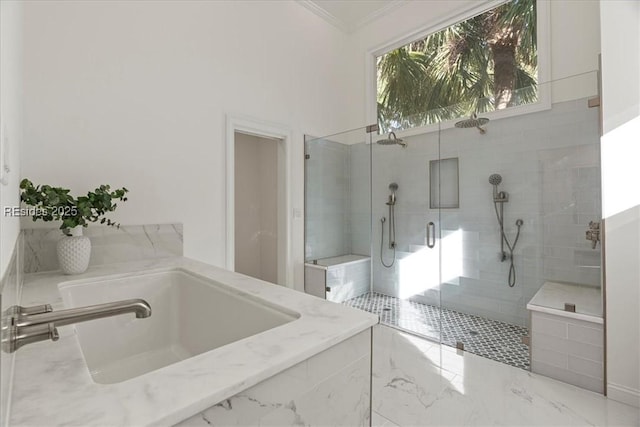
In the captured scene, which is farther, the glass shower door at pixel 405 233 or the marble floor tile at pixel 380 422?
the glass shower door at pixel 405 233

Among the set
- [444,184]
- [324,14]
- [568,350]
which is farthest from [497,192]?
[324,14]

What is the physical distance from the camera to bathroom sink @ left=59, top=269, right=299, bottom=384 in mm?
1268

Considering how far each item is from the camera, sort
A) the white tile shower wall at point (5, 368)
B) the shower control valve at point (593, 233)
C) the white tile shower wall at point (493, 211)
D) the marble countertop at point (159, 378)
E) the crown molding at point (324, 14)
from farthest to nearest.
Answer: the crown molding at point (324, 14) < the white tile shower wall at point (493, 211) < the shower control valve at point (593, 233) < the marble countertop at point (159, 378) < the white tile shower wall at point (5, 368)

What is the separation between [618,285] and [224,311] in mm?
2178

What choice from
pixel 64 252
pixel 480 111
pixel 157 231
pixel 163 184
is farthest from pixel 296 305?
pixel 480 111

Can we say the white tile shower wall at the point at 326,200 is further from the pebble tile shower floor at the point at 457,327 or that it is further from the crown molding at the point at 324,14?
the crown molding at the point at 324,14

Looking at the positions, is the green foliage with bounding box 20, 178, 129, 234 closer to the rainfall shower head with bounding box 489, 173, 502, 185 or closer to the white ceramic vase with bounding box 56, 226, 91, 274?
the white ceramic vase with bounding box 56, 226, 91, 274

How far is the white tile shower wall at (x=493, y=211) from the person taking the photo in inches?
87.3

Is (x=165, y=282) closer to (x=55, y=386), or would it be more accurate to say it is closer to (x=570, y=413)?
(x=55, y=386)

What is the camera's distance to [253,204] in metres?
4.02

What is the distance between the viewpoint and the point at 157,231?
221cm

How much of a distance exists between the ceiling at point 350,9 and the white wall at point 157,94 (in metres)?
0.36

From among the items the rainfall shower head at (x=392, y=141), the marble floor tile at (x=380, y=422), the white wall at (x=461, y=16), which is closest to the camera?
the marble floor tile at (x=380, y=422)

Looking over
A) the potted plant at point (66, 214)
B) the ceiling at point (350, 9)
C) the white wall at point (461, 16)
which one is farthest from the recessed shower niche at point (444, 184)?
the potted plant at point (66, 214)
